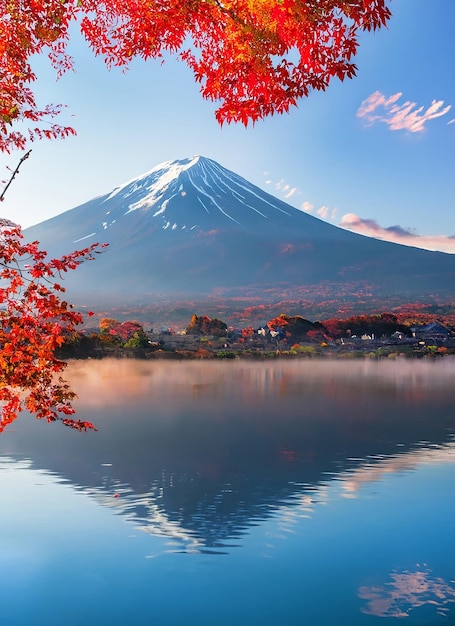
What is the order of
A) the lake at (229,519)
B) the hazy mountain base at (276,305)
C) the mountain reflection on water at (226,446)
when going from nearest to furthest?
the lake at (229,519) → the mountain reflection on water at (226,446) → the hazy mountain base at (276,305)

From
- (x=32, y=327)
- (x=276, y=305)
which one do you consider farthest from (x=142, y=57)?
(x=276, y=305)

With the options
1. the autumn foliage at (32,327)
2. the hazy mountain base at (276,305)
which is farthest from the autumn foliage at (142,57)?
the hazy mountain base at (276,305)

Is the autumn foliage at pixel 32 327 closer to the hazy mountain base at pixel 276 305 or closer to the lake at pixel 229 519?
the lake at pixel 229 519

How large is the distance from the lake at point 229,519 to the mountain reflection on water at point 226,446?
0.11 ft

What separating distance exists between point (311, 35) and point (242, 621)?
3906 mm

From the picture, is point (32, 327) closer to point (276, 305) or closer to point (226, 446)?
point (226, 446)

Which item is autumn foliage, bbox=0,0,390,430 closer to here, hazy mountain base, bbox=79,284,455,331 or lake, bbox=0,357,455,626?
lake, bbox=0,357,455,626

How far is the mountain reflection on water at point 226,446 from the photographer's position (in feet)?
21.2

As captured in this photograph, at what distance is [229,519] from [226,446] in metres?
3.45

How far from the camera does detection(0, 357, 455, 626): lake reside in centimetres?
442

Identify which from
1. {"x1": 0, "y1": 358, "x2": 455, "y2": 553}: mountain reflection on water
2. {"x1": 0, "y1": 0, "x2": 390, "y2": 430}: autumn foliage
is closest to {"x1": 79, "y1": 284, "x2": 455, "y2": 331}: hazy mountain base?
{"x1": 0, "y1": 358, "x2": 455, "y2": 553}: mountain reflection on water

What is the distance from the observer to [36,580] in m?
4.82

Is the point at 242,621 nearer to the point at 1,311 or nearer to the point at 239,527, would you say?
the point at 239,527

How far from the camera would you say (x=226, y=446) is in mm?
9516
